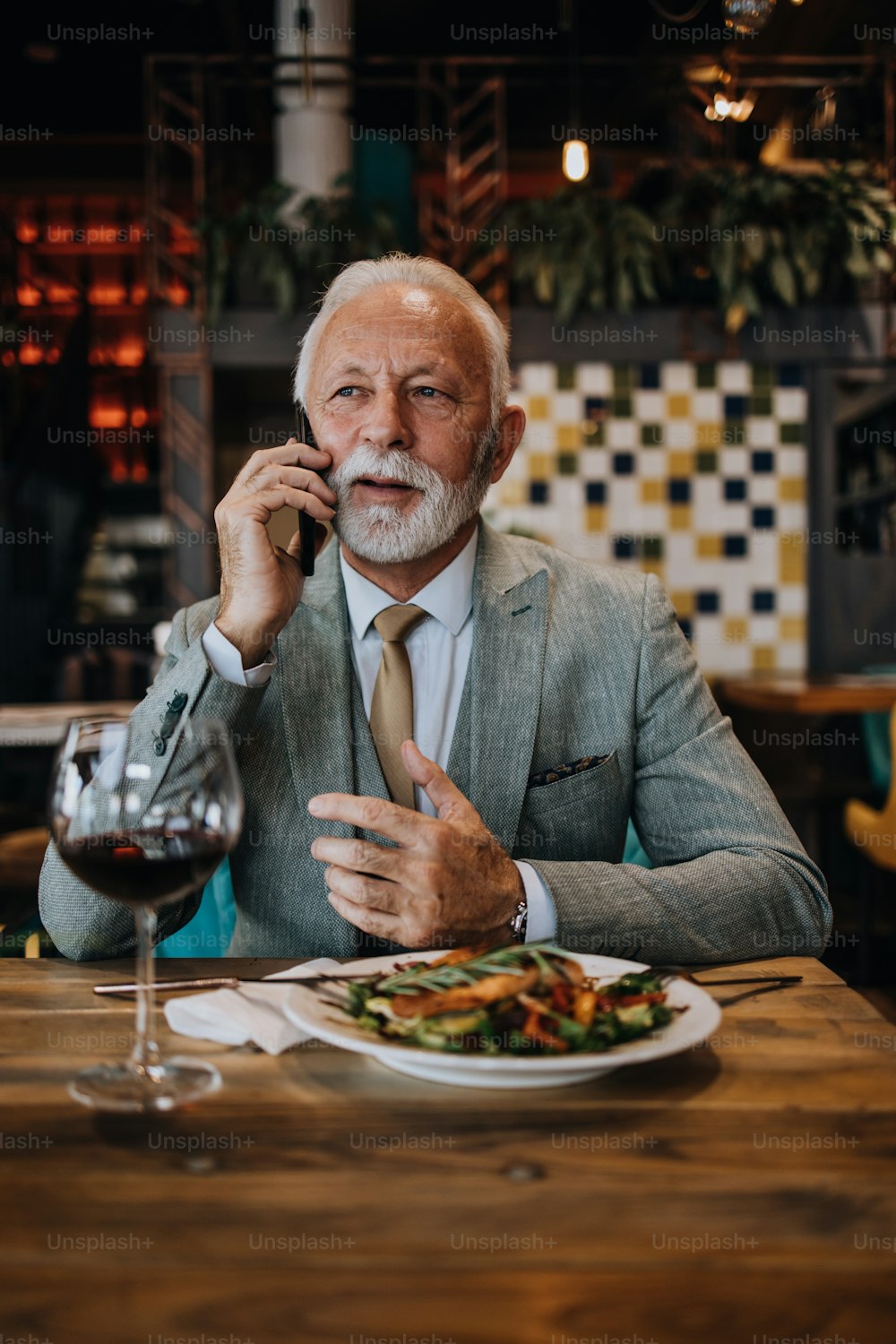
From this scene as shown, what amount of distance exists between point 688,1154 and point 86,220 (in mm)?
10512

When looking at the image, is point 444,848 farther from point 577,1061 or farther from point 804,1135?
point 804,1135

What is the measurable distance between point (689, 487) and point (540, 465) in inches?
31.5

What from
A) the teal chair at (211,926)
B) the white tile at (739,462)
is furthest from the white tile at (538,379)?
the teal chair at (211,926)

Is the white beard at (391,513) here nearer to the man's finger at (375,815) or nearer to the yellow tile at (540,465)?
the man's finger at (375,815)

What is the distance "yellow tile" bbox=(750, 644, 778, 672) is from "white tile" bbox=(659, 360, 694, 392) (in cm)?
142

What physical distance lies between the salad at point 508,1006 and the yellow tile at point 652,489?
17.5ft

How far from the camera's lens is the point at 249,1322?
1.97ft

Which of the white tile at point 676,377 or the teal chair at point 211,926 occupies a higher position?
the white tile at point 676,377

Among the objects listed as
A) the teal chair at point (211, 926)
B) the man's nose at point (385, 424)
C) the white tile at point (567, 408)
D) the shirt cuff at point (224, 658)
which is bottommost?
the teal chair at point (211, 926)

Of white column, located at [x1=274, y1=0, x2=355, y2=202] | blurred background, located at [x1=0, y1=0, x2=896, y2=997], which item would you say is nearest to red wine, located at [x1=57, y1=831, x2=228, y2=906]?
blurred background, located at [x1=0, y1=0, x2=896, y2=997]

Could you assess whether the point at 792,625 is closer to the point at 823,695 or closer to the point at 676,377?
the point at 676,377

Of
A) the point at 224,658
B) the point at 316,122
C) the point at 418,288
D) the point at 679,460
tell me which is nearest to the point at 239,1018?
the point at 224,658

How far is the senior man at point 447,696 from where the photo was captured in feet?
4.17

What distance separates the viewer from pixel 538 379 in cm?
600
